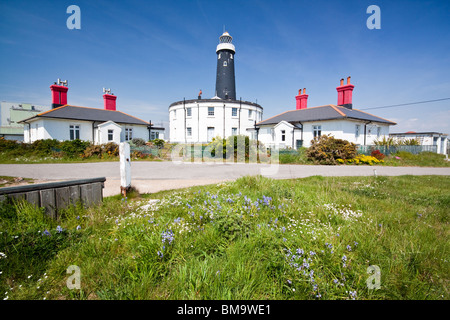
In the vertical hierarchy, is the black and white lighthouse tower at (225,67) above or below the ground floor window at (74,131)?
above

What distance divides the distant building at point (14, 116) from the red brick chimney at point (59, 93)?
28.4 metres

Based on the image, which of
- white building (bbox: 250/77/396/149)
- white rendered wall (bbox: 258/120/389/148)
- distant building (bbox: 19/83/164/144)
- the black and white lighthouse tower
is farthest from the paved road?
the black and white lighthouse tower

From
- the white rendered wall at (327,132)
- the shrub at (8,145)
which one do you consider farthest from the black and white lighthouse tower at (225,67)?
the shrub at (8,145)

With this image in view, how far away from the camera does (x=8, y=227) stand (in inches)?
122

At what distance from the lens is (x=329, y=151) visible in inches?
691

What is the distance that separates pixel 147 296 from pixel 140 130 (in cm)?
3080

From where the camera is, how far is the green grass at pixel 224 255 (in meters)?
2.04

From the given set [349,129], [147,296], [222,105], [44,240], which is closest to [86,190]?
[44,240]

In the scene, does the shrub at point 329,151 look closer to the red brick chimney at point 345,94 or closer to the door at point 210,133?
the red brick chimney at point 345,94

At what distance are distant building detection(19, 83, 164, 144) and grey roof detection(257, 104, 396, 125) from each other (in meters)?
19.5

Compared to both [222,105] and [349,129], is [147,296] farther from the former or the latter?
[222,105]

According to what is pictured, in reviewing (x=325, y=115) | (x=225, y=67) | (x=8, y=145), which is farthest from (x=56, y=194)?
(x=225, y=67)

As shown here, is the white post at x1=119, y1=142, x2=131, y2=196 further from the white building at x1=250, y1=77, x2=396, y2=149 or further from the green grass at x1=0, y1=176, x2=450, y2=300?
the white building at x1=250, y1=77, x2=396, y2=149
